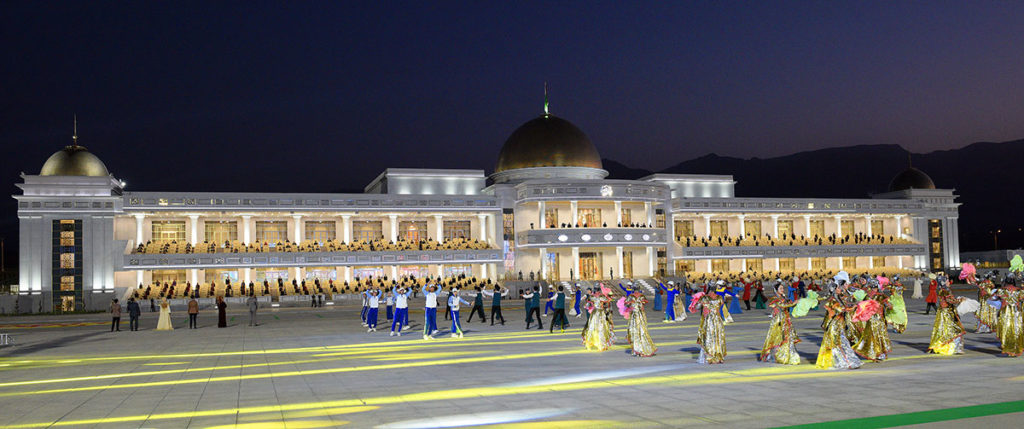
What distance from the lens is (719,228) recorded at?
70500 millimetres

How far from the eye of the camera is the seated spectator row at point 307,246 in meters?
56.6

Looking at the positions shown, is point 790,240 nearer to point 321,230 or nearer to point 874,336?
point 321,230

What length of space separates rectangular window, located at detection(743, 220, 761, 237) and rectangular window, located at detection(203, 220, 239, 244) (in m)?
43.5

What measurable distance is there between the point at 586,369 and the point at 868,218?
6785 centimetres

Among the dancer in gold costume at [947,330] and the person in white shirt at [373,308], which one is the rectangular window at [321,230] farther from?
the dancer in gold costume at [947,330]

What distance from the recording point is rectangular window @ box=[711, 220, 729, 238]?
7025 centimetres

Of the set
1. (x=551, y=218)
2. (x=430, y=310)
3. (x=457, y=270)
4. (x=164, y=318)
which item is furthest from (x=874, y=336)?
(x=457, y=270)

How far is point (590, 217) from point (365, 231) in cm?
1799

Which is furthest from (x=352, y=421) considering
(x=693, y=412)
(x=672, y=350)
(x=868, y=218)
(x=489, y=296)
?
(x=868, y=218)

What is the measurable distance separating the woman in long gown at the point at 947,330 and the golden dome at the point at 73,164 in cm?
5520

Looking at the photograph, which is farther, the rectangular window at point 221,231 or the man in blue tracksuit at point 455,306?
the rectangular window at point 221,231

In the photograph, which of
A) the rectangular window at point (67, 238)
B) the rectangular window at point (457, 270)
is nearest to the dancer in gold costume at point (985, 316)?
the rectangular window at point (457, 270)

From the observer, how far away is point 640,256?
62375 millimetres

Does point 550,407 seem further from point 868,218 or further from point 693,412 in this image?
point 868,218
